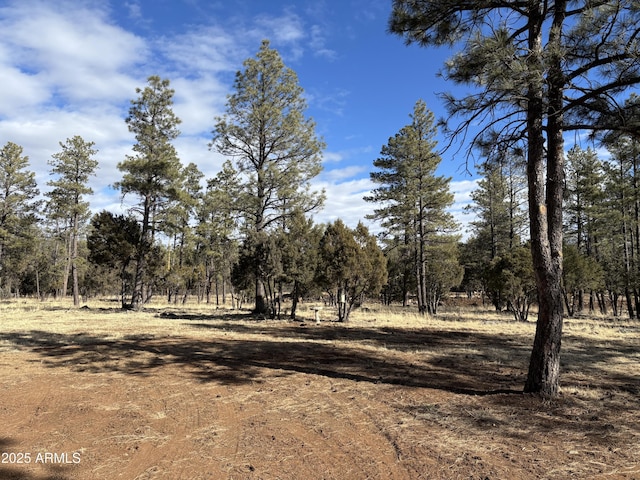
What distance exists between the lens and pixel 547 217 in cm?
598

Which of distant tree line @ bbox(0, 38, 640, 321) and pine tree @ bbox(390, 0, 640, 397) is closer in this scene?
pine tree @ bbox(390, 0, 640, 397)

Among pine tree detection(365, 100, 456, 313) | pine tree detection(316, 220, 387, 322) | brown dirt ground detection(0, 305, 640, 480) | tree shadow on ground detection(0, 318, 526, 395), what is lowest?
tree shadow on ground detection(0, 318, 526, 395)

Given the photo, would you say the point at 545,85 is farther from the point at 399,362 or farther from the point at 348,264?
the point at 348,264

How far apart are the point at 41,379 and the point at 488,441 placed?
7097 millimetres

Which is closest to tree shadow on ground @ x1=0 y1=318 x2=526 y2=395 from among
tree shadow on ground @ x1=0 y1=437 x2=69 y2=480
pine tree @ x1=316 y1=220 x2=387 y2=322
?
tree shadow on ground @ x1=0 y1=437 x2=69 y2=480

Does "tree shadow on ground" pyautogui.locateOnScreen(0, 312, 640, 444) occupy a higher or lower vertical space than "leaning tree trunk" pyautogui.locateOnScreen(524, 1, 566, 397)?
lower

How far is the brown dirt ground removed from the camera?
357 centimetres

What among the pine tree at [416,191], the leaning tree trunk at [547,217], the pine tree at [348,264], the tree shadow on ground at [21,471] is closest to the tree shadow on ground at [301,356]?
the leaning tree trunk at [547,217]

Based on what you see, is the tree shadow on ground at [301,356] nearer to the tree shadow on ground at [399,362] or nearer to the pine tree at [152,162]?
the tree shadow on ground at [399,362]

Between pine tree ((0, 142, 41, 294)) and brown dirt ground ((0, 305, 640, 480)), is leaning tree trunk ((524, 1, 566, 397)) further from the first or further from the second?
pine tree ((0, 142, 41, 294))

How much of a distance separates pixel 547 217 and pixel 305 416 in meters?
4.71

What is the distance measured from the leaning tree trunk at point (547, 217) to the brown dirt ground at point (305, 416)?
1.54 ft

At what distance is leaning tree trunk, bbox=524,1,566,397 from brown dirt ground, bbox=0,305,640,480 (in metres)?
0.47

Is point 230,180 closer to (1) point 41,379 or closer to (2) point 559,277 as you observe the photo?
(1) point 41,379
